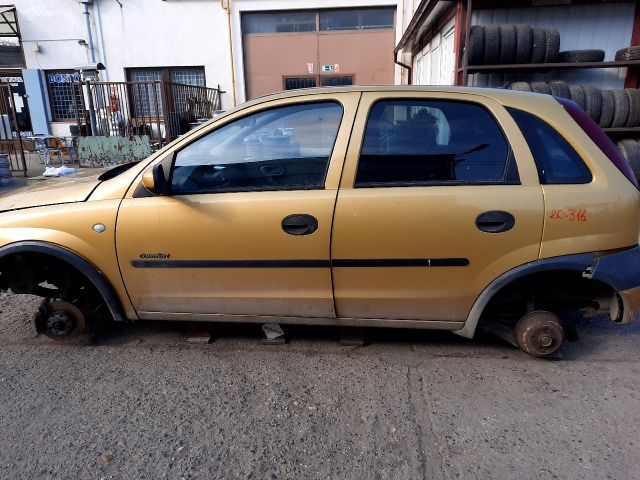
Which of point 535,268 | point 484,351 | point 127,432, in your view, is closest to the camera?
point 127,432

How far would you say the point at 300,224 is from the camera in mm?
2729

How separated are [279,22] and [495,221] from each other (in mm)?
13113

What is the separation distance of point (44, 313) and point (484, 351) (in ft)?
10.2

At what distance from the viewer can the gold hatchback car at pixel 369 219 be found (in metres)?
2.65

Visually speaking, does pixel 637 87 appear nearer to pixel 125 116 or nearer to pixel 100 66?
pixel 125 116

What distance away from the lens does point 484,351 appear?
3.13 metres

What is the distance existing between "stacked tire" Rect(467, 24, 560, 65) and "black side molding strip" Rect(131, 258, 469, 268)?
207 inches

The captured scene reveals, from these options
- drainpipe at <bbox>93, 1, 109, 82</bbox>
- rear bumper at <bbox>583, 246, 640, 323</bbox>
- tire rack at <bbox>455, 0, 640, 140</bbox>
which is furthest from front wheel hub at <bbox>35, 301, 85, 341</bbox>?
drainpipe at <bbox>93, 1, 109, 82</bbox>

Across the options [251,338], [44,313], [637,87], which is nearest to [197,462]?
[251,338]

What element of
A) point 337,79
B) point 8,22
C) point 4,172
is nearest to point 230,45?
point 337,79

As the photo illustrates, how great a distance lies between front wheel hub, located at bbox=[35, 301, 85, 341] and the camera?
126 inches

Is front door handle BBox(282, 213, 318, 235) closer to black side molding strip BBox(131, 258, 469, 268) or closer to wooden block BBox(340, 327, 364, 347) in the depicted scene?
black side molding strip BBox(131, 258, 469, 268)

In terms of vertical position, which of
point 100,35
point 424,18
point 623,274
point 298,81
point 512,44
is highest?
point 100,35

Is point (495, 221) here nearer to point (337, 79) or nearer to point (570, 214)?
point (570, 214)
